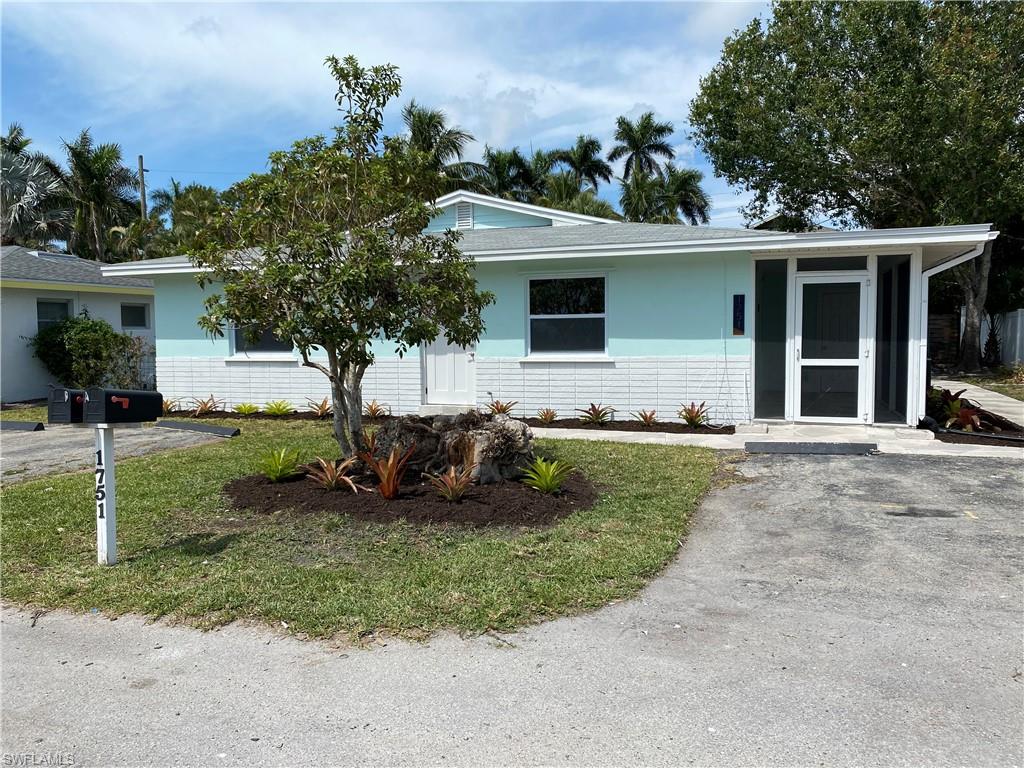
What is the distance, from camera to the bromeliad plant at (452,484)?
6.36 m

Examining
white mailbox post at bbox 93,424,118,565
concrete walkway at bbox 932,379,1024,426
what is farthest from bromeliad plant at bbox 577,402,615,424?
white mailbox post at bbox 93,424,118,565

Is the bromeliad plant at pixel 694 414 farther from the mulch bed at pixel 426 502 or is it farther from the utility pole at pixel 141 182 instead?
the utility pole at pixel 141 182

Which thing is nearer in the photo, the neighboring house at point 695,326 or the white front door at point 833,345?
the neighboring house at point 695,326

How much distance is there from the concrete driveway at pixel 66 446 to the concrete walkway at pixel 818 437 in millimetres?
5373

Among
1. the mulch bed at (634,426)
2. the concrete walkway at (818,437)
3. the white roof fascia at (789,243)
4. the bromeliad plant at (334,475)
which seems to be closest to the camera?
the bromeliad plant at (334,475)

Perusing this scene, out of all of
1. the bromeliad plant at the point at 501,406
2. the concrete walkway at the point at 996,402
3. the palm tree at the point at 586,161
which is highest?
the palm tree at the point at 586,161

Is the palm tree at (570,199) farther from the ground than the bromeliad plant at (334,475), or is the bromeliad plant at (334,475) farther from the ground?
the palm tree at (570,199)

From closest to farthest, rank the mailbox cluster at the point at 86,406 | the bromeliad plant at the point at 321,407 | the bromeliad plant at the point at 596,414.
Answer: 1. the mailbox cluster at the point at 86,406
2. the bromeliad plant at the point at 596,414
3. the bromeliad plant at the point at 321,407

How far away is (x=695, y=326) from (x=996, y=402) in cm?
831

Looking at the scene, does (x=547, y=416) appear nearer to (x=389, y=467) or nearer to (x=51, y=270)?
(x=389, y=467)

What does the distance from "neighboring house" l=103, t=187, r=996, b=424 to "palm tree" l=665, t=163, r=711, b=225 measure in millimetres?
28305

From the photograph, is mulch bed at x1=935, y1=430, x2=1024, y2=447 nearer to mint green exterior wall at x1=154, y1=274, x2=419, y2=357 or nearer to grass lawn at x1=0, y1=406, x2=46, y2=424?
mint green exterior wall at x1=154, y1=274, x2=419, y2=357

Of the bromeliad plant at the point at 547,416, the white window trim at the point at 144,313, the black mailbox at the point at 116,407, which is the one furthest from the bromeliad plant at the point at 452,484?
the white window trim at the point at 144,313

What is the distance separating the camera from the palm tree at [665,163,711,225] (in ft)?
131
